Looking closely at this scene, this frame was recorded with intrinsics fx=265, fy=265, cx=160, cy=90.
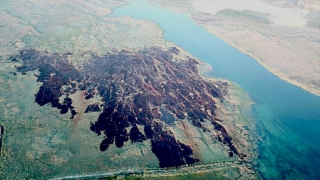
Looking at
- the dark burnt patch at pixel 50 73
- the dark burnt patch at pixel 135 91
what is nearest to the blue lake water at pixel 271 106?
the dark burnt patch at pixel 135 91

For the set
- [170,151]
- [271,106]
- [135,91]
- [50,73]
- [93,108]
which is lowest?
[170,151]

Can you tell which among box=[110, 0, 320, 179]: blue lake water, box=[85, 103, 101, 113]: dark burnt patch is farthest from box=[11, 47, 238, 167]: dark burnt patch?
box=[110, 0, 320, 179]: blue lake water

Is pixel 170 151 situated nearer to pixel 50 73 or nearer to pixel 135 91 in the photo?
pixel 135 91

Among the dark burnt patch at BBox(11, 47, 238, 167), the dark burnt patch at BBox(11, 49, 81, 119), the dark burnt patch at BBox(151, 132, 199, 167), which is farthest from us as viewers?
the dark burnt patch at BBox(11, 49, 81, 119)

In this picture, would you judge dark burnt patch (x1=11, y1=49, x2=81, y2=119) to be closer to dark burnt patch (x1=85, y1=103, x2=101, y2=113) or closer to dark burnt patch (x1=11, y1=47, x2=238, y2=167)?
dark burnt patch (x1=11, y1=47, x2=238, y2=167)

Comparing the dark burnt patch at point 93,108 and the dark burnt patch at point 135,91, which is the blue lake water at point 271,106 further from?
the dark burnt patch at point 93,108

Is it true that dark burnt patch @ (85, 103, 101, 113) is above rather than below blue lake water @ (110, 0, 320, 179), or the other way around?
below

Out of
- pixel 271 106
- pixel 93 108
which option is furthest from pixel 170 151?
pixel 271 106

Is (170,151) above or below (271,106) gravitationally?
below
